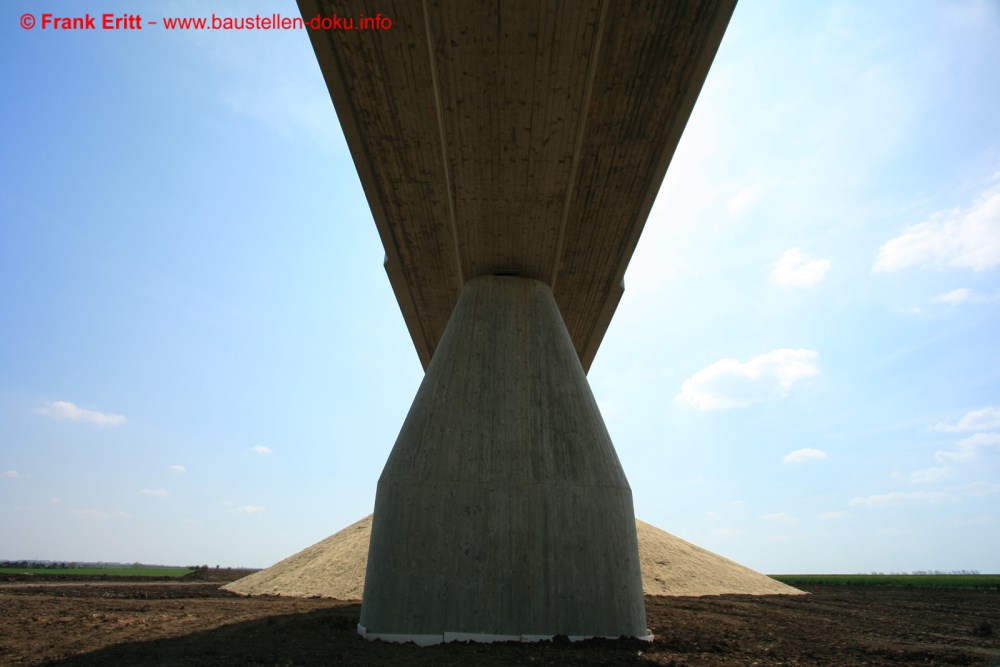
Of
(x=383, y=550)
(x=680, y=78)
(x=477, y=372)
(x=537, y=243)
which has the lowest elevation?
(x=383, y=550)

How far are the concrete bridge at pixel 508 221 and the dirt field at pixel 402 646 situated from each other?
2.81 feet

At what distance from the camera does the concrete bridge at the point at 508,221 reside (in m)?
8.00

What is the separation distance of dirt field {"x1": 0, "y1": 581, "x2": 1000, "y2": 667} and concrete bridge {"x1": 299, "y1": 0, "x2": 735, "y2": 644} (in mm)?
858

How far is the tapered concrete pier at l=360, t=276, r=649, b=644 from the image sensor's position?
28.2 ft

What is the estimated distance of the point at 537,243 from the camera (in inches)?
452

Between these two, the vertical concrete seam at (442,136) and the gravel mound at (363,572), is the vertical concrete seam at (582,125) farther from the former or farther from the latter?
the gravel mound at (363,572)

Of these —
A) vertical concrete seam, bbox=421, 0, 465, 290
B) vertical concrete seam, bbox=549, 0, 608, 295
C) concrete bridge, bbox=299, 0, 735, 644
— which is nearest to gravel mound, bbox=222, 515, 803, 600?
concrete bridge, bbox=299, 0, 735, 644

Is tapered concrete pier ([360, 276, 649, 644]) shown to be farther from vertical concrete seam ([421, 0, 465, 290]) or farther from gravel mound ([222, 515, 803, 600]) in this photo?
gravel mound ([222, 515, 803, 600])

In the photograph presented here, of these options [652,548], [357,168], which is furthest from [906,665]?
[652,548]

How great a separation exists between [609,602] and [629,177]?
23.8ft

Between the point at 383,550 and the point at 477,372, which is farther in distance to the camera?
the point at 477,372

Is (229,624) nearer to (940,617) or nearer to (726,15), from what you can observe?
(726,15)

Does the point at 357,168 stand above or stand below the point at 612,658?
above

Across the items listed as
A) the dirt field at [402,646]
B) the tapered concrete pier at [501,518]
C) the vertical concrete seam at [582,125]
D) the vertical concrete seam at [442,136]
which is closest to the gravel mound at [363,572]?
→ the dirt field at [402,646]
